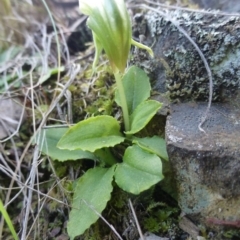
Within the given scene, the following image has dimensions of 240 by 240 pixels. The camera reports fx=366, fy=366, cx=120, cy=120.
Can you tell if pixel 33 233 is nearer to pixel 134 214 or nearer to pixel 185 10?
pixel 134 214

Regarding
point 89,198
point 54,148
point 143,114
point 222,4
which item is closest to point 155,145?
point 143,114

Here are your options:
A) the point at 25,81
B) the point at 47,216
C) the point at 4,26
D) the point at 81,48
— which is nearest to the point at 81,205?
the point at 47,216

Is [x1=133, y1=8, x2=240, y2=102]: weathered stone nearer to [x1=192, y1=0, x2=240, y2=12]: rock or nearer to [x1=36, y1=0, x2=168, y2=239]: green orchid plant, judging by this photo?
[x1=36, y1=0, x2=168, y2=239]: green orchid plant

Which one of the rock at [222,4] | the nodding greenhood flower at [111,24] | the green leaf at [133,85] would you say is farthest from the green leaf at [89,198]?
the rock at [222,4]

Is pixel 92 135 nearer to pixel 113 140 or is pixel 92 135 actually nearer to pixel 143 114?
pixel 113 140

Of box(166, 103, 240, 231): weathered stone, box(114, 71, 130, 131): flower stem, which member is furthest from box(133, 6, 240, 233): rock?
box(114, 71, 130, 131): flower stem

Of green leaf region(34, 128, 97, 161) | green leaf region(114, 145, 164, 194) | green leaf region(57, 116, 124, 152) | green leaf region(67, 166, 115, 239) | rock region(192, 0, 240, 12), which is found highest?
rock region(192, 0, 240, 12)
